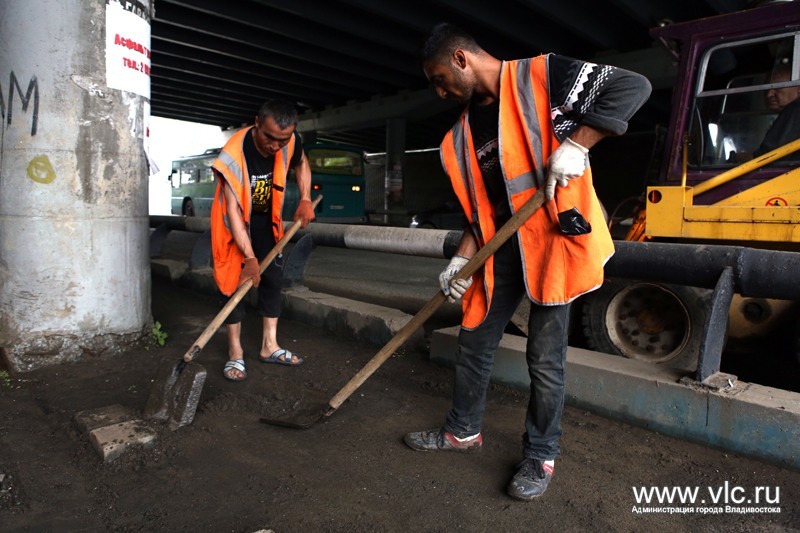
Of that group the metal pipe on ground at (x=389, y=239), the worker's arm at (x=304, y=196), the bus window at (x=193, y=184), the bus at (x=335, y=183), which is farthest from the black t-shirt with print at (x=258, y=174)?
the bus window at (x=193, y=184)

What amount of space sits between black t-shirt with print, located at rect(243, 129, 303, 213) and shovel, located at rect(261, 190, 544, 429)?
54.4 inches

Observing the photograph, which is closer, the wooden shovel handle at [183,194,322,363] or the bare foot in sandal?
the wooden shovel handle at [183,194,322,363]

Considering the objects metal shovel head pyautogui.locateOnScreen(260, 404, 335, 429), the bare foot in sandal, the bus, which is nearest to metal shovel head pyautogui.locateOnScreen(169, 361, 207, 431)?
metal shovel head pyautogui.locateOnScreen(260, 404, 335, 429)

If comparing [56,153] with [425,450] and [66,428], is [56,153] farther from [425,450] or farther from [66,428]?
[425,450]

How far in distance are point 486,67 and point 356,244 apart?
2.34 metres

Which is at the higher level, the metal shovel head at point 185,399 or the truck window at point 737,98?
the truck window at point 737,98

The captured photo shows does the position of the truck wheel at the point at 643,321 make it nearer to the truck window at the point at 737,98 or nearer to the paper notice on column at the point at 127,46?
the truck window at the point at 737,98

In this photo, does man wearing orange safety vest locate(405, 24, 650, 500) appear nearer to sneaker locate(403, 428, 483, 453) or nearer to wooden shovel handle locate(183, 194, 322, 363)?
sneaker locate(403, 428, 483, 453)

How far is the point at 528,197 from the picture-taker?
217cm

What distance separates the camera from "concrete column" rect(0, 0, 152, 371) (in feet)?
11.0

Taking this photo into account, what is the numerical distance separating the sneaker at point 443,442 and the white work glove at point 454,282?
619mm

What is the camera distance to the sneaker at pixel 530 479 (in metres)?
2.09

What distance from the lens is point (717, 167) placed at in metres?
3.57

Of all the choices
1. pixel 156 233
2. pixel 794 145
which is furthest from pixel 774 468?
pixel 156 233
